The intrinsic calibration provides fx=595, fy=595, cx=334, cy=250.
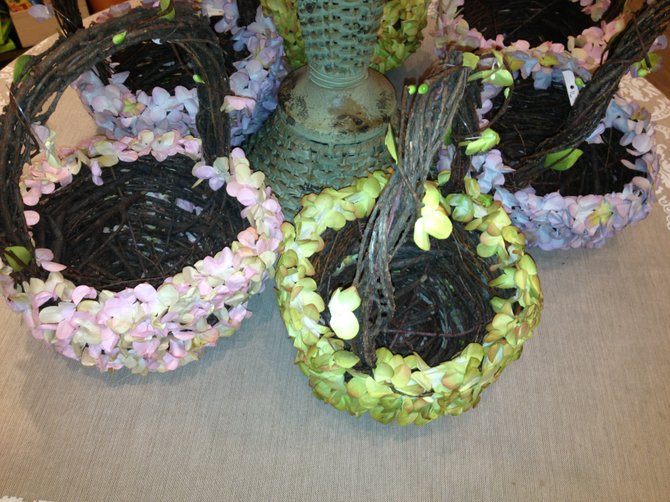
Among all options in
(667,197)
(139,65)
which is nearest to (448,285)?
(667,197)

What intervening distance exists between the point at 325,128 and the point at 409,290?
23 cm

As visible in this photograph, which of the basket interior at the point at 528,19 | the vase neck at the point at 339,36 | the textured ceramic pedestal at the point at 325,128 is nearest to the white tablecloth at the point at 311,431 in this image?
the textured ceramic pedestal at the point at 325,128

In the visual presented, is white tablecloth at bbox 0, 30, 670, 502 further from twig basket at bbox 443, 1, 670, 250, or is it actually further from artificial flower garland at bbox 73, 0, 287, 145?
artificial flower garland at bbox 73, 0, 287, 145

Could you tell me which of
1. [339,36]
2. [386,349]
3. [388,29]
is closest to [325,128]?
[339,36]

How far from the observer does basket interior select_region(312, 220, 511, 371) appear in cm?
68

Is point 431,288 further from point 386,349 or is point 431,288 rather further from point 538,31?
point 538,31

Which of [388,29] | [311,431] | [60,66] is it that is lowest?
[311,431]

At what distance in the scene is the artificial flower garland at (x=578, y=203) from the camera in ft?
2.30

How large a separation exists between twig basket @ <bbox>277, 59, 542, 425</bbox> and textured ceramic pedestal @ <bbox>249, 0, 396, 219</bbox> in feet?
0.33

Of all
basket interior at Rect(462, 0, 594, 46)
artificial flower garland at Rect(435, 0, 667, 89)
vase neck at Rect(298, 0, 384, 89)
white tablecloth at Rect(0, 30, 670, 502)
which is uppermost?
vase neck at Rect(298, 0, 384, 89)

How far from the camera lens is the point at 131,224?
32.2 inches

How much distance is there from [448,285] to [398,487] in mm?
255

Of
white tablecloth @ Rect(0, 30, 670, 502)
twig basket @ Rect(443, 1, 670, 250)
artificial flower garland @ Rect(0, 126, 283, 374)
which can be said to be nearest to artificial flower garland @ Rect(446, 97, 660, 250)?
twig basket @ Rect(443, 1, 670, 250)

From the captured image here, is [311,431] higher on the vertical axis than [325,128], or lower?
lower
